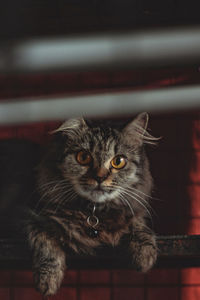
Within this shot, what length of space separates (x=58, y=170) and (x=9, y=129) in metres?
0.67

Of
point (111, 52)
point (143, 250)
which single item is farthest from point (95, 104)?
point (143, 250)

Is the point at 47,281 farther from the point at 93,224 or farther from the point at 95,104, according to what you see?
the point at 95,104

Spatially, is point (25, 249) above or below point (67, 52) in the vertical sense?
below

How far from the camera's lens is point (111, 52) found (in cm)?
79

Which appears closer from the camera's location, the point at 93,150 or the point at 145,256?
the point at 145,256

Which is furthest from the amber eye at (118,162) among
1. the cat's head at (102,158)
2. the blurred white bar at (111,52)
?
the blurred white bar at (111,52)

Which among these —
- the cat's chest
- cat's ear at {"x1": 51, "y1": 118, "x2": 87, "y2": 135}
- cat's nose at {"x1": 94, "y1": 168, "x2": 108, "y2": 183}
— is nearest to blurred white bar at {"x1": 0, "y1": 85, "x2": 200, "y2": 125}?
cat's ear at {"x1": 51, "y1": 118, "x2": 87, "y2": 135}

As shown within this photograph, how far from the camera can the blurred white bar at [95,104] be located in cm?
94

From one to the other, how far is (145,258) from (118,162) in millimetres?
284

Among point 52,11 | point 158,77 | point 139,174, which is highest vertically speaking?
point 52,11

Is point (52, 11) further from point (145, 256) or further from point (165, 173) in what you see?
point (145, 256)

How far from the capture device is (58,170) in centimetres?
114

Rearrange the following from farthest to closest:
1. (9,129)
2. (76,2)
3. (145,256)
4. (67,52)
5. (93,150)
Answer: (9,129), (76,2), (93,150), (145,256), (67,52)

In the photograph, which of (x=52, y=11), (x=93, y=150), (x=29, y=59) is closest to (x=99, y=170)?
(x=93, y=150)
